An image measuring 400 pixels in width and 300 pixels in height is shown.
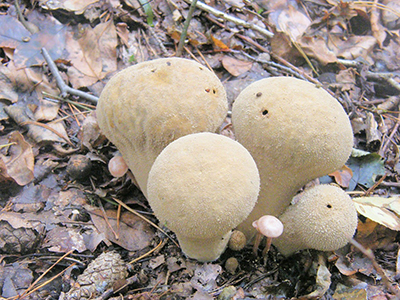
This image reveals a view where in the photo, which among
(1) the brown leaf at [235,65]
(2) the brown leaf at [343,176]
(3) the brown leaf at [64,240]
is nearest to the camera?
(3) the brown leaf at [64,240]

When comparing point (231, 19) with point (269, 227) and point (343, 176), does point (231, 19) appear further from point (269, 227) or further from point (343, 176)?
point (269, 227)

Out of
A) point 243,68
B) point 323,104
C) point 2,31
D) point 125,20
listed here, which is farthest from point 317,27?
point 2,31

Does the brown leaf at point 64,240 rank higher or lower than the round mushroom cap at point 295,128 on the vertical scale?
lower

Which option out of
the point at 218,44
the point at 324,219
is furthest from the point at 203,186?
the point at 218,44

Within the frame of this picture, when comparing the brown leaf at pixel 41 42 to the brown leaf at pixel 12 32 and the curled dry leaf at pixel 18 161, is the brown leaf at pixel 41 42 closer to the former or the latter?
the brown leaf at pixel 12 32

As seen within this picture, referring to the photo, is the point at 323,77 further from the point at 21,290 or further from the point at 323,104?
the point at 21,290

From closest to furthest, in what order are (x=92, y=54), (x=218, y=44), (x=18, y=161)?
(x=18, y=161) → (x=92, y=54) → (x=218, y=44)

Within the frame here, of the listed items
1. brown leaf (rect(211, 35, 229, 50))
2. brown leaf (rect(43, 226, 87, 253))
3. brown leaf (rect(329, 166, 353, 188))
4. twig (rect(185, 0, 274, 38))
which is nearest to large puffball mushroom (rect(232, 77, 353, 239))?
brown leaf (rect(329, 166, 353, 188))

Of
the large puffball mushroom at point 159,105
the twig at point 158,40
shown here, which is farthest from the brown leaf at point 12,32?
the large puffball mushroom at point 159,105
